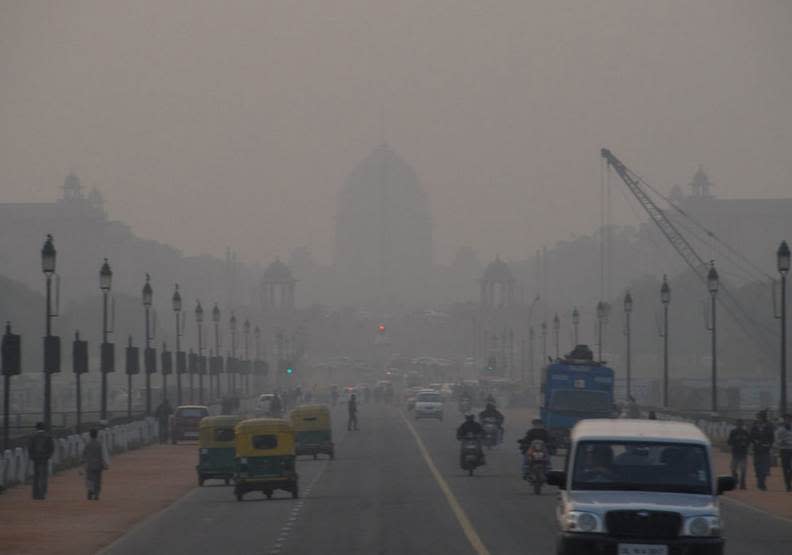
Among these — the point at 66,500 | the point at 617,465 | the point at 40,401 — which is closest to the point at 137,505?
the point at 66,500

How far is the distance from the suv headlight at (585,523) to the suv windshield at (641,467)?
1016mm

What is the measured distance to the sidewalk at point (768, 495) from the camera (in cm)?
4038

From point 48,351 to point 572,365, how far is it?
19.1 meters

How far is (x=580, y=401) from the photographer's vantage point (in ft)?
206

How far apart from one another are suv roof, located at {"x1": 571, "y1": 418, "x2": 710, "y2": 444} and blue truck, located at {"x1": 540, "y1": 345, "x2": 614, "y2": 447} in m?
36.7

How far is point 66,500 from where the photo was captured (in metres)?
43.0

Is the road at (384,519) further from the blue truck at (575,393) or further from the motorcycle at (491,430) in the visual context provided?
the motorcycle at (491,430)

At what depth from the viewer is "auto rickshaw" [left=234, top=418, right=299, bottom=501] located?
42.7 meters

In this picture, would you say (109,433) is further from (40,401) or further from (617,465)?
(40,401)

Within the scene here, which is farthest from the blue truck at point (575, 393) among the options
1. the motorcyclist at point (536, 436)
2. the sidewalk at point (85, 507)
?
the motorcyclist at point (536, 436)

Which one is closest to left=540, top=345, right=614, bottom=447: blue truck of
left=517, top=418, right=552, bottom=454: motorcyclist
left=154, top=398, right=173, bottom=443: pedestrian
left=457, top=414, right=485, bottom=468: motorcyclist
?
left=457, top=414, right=485, bottom=468: motorcyclist

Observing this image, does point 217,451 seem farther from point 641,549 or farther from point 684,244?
point 684,244

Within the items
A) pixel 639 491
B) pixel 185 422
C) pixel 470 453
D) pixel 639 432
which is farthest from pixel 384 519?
pixel 185 422

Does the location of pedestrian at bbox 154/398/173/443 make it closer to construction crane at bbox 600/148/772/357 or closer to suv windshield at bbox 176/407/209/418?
suv windshield at bbox 176/407/209/418
